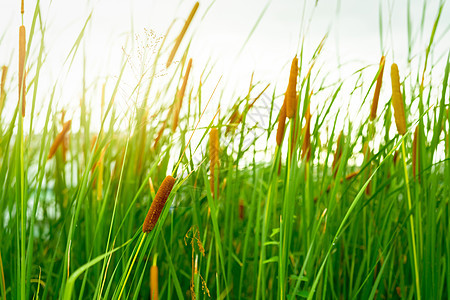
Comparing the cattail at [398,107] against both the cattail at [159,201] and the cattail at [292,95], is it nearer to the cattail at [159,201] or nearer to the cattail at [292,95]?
the cattail at [292,95]

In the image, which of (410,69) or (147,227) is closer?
(147,227)

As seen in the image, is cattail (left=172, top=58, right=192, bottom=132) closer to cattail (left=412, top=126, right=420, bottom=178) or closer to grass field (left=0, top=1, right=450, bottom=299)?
grass field (left=0, top=1, right=450, bottom=299)

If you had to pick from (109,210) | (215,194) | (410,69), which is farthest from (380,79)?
(109,210)

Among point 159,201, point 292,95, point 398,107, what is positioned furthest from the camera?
point 398,107

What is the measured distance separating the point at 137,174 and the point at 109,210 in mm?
150

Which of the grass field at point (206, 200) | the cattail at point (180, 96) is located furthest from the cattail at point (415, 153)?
the cattail at point (180, 96)

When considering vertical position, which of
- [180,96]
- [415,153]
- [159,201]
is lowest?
[159,201]

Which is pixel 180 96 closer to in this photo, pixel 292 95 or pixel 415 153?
pixel 292 95

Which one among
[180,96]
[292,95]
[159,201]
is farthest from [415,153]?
[159,201]

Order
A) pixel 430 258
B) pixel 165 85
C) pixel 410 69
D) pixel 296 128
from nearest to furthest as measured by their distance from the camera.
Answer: pixel 296 128, pixel 430 258, pixel 165 85, pixel 410 69

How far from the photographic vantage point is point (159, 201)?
72 cm

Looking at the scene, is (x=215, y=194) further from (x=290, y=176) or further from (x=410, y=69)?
(x=410, y=69)

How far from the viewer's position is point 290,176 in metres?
0.92

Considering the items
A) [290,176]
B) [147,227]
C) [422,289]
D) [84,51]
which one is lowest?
[422,289]
